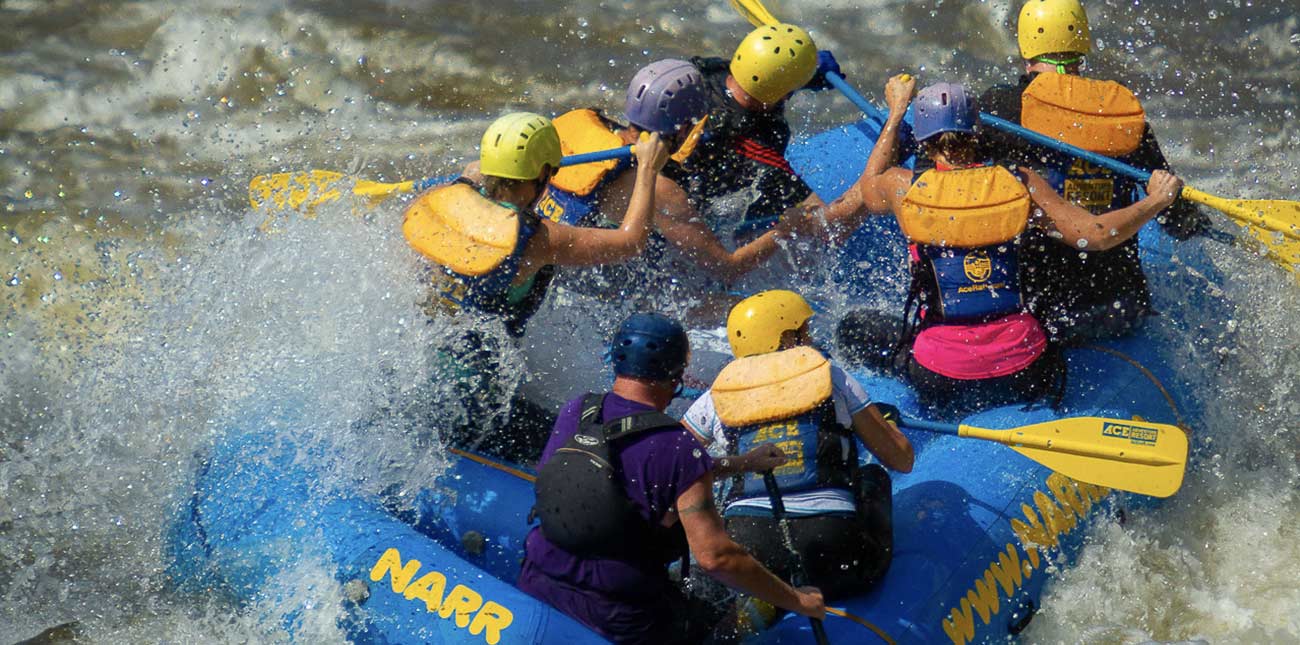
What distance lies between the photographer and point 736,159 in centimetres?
503

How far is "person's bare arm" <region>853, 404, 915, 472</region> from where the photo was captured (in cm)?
359

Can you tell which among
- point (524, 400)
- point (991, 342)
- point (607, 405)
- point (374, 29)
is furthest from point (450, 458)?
point (374, 29)

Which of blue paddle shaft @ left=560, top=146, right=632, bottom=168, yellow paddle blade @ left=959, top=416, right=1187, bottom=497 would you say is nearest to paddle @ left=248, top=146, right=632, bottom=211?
blue paddle shaft @ left=560, top=146, right=632, bottom=168

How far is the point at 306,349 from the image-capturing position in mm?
4250

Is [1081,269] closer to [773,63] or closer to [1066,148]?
[1066,148]

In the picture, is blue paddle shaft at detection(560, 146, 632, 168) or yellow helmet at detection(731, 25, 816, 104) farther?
yellow helmet at detection(731, 25, 816, 104)

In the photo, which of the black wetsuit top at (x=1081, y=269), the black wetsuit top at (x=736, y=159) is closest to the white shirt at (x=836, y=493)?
the black wetsuit top at (x=1081, y=269)

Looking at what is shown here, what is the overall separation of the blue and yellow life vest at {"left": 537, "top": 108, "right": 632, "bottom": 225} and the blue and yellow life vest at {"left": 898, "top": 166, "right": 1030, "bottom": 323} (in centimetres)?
119

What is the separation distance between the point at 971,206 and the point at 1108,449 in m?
0.91

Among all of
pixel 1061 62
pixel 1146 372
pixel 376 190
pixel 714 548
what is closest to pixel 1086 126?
pixel 1061 62

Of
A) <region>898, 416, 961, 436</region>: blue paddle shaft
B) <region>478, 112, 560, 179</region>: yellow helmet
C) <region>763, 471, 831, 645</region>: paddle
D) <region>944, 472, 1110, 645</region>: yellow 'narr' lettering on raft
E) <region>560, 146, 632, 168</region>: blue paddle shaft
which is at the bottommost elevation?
<region>944, 472, 1110, 645</region>: yellow 'narr' lettering on raft

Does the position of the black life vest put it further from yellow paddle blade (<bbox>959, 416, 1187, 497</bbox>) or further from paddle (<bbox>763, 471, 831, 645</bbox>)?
yellow paddle blade (<bbox>959, 416, 1187, 497</bbox>)

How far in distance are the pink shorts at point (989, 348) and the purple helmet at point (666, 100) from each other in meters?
1.27

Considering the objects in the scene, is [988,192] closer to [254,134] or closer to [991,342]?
[991,342]
